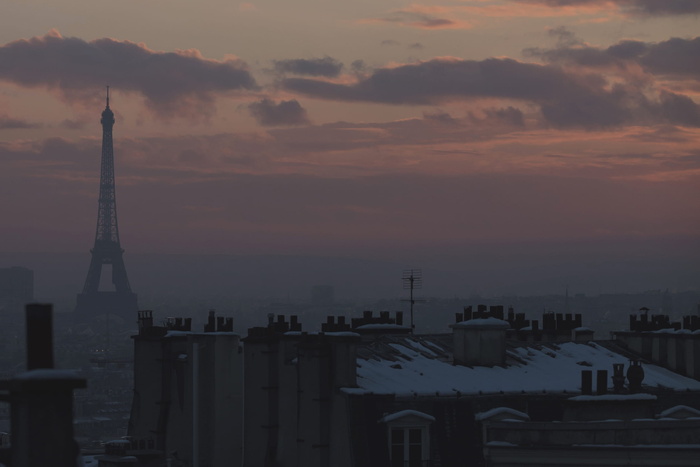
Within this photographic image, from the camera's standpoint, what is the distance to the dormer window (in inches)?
1323

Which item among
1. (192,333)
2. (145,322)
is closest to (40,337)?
(192,333)

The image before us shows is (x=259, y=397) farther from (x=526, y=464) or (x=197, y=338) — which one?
(x=526, y=464)

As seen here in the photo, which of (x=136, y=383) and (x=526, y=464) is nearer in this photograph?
(x=526, y=464)

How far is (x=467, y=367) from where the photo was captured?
38.2m

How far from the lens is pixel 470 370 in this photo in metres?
37.8

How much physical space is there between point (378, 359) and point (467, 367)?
2.39m

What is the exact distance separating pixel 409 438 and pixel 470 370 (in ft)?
14.8

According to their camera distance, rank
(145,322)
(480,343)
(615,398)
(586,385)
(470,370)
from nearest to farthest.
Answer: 1. (615,398)
2. (586,385)
3. (470,370)
4. (480,343)
5. (145,322)

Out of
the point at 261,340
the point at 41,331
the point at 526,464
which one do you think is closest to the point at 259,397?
the point at 261,340

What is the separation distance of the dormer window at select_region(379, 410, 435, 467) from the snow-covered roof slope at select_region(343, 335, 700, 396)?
87 cm

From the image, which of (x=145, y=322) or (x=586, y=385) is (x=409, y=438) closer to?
(x=586, y=385)

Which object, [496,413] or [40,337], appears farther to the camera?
[496,413]

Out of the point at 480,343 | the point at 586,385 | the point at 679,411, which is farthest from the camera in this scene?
the point at 480,343

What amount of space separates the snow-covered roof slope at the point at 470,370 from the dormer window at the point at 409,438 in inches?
34.3
